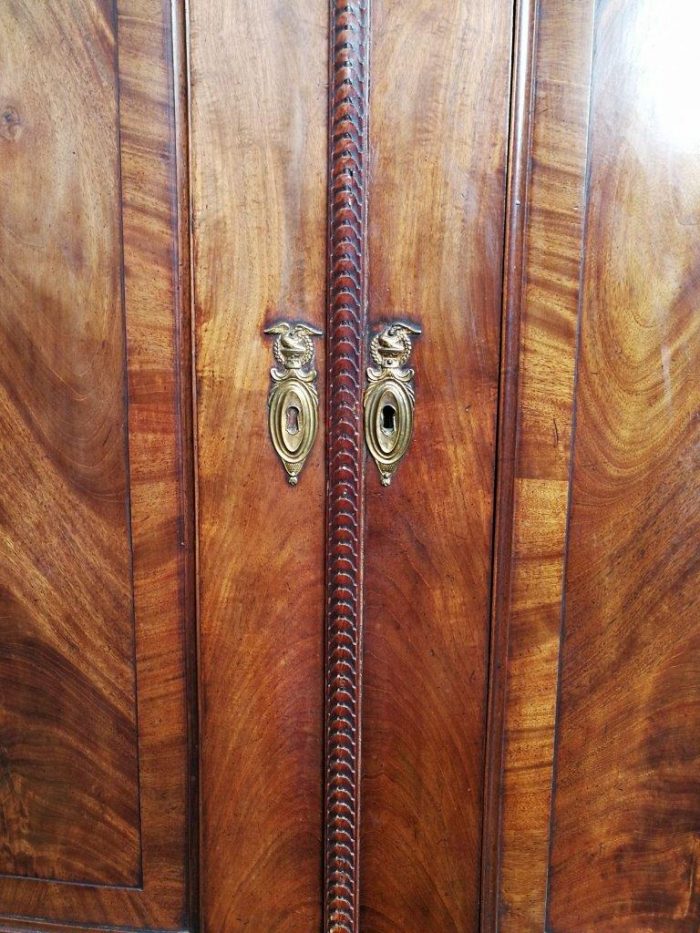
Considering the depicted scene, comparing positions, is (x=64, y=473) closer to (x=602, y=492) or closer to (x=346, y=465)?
(x=346, y=465)

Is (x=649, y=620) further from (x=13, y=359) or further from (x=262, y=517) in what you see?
(x=13, y=359)

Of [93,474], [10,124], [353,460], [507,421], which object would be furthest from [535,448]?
[10,124]

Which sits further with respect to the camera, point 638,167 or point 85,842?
point 85,842

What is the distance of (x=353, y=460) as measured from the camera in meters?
0.55

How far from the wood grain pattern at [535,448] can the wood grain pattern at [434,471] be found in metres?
0.01

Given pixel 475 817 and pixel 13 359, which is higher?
pixel 13 359

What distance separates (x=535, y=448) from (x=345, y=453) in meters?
0.14

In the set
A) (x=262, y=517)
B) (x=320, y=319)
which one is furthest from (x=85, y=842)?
(x=320, y=319)

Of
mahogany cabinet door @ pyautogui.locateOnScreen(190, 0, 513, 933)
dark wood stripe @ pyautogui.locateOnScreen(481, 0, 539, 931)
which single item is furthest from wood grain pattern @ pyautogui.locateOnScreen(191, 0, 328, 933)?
dark wood stripe @ pyautogui.locateOnScreen(481, 0, 539, 931)

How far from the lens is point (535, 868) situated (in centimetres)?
58

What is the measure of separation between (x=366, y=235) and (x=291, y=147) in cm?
8

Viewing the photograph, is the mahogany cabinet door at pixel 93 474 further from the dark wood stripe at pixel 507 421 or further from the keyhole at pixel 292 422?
the dark wood stripe at pixel 507 421

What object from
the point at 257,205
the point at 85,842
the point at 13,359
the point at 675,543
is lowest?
the point at 85,842

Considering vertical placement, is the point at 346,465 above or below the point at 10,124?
below
